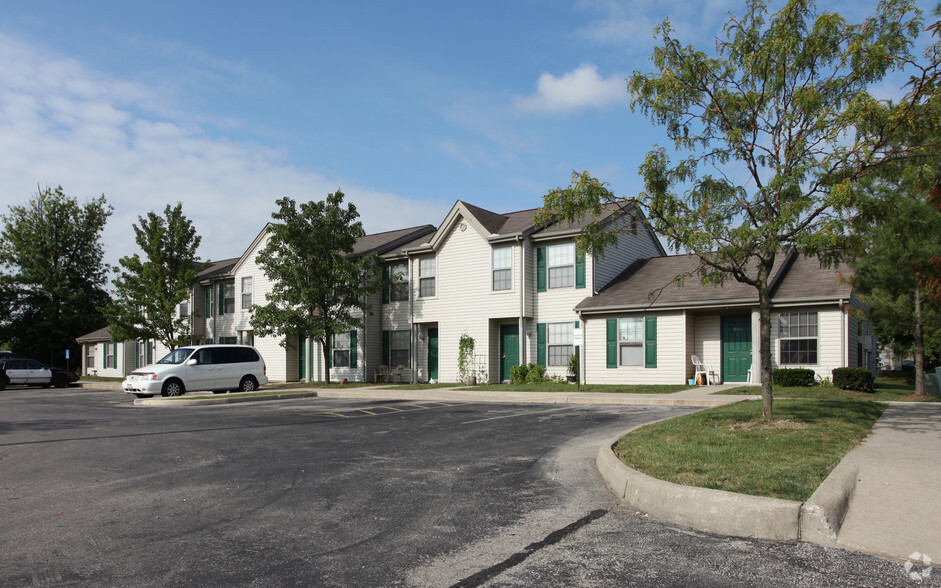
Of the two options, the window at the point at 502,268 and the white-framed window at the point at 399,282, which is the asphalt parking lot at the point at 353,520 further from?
the white-framed window at the point at 399,282

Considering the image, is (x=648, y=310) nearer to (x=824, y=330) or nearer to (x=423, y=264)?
(x=824, y=330)

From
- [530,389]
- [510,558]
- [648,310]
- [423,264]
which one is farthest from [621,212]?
[423,264]

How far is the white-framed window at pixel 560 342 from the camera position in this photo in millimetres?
24656

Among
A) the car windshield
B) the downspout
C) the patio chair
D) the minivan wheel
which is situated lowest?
the minivan wheel

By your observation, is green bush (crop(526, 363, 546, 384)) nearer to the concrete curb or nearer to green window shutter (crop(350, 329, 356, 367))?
green window shutter (crop(350, 329, 356, 367))

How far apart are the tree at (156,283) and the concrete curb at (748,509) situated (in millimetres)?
33420

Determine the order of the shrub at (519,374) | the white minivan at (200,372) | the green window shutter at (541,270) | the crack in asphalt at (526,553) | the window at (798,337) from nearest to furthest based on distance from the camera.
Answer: the crack in asphalt at (526,553) < the window at (798,337) < the white minivan at (200,372) < the shrub at (519,374) < the green window shutter at (541,270)

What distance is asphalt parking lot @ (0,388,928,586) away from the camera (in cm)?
453

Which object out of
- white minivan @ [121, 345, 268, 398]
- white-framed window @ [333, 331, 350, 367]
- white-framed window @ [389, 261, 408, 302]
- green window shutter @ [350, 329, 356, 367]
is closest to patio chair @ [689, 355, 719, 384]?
white-framed window @ [389, 261, 408, 302]

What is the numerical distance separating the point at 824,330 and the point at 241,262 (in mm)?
27496

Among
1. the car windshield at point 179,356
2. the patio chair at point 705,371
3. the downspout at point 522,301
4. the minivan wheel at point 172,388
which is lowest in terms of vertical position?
the minivan wheel at point 172,388

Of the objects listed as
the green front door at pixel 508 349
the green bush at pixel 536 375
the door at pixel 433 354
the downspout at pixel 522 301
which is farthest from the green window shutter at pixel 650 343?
the door at pixel 433 354

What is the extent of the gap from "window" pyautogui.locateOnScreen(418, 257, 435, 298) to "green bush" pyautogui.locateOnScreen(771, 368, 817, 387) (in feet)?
45.6

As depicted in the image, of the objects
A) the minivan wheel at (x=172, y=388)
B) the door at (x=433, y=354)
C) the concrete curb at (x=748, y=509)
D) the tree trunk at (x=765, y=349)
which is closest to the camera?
the concrete curb at (x=748, y=509)
